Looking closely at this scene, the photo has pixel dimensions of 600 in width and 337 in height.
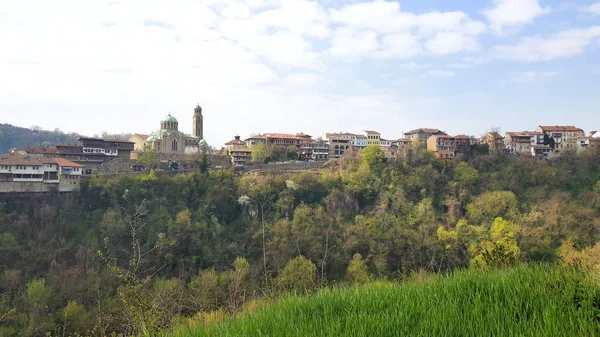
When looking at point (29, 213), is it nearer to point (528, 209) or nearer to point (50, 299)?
point (50, 299)

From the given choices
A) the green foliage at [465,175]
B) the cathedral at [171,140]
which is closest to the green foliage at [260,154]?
the cathedral at [171,140]

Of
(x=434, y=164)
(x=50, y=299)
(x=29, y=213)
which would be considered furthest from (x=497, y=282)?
(x=434, y=164)

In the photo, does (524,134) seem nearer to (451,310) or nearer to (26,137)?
(451,310)

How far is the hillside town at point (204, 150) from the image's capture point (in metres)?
32.9

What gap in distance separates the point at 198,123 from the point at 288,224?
25.4 meters

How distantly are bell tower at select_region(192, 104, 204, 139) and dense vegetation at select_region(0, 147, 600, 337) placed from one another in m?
16.4

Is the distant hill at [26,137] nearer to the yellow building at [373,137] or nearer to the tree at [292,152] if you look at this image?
the tree at [292,152]

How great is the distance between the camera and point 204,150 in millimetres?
43969

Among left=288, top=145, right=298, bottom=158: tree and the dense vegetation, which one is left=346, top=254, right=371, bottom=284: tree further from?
left=288, top=145, right=298, bottom=158: tree

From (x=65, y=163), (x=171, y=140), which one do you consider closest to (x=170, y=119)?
(x=171, y=140)

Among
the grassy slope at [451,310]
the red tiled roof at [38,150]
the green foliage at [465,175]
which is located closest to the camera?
the grassy slope at [451,310]

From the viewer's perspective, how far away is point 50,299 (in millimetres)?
21609

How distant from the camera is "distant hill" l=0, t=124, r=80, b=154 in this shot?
257ft

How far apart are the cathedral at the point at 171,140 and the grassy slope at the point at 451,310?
133 ft
